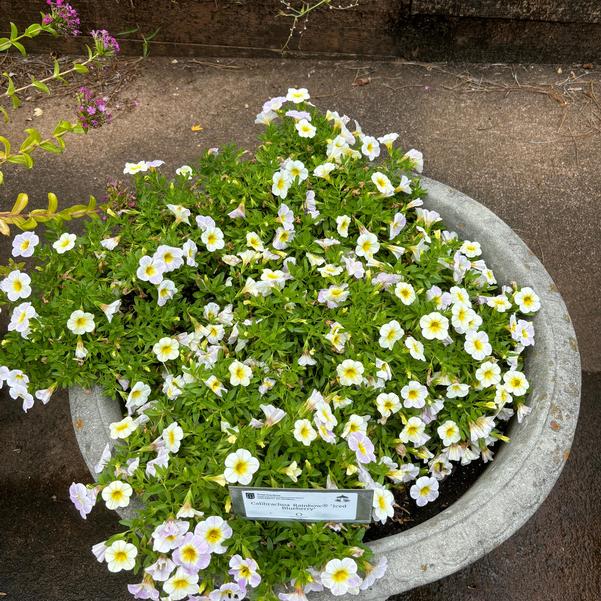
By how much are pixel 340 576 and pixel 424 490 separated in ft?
1.40

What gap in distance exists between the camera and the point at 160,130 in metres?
3.80

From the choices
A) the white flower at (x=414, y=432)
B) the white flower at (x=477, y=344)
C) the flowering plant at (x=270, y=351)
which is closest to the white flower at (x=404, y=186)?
the flowering plant at (x=270, y=351)

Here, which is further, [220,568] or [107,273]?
[107,273]

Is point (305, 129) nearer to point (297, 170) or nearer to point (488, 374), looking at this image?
point (297, 170)

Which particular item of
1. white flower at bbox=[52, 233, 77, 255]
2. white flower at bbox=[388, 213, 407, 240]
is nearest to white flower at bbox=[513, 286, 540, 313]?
white flower at bbox=[388, 213, 407, 240]

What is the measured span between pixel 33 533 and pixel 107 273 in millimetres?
1399

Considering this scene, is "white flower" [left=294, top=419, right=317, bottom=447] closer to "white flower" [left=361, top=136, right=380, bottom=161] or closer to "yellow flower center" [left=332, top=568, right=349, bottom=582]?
"yellow flower center" [left=332, top=568, right=349, bottom=582]

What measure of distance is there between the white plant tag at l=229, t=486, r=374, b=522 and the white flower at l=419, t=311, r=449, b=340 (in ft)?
1.88

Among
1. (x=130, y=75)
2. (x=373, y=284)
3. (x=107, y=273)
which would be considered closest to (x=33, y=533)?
(x=107, y=273)

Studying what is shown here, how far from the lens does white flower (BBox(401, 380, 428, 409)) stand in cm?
176

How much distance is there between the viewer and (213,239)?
199cm

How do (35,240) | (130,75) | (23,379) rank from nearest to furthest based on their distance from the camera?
1. (23,379)
2. (35,240)
3. (130,75)

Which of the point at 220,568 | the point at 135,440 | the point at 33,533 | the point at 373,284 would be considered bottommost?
the point at 33,533

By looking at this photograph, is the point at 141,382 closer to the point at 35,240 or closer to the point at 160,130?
the point at 35,240
